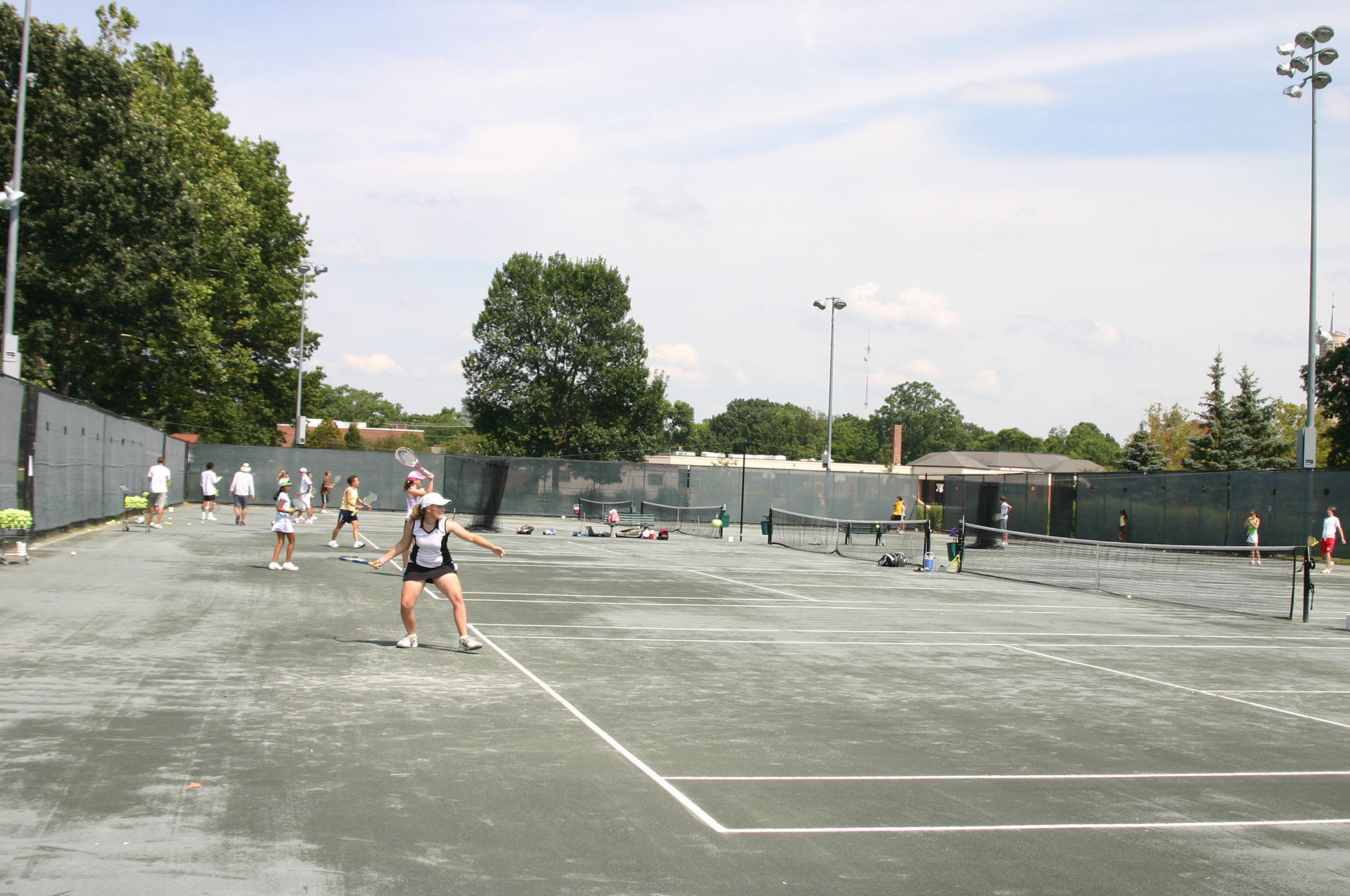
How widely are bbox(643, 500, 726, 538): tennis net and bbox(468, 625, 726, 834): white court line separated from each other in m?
30.5

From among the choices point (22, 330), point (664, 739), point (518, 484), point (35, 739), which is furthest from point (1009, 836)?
point (518, 484)

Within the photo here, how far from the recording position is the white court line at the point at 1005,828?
19.0 ft

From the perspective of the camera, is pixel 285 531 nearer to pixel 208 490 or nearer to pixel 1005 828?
pixel 1005 828

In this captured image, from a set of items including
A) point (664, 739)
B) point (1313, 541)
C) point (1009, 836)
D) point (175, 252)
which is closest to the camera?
point (1009, 836)

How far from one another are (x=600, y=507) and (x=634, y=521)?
3.88 m

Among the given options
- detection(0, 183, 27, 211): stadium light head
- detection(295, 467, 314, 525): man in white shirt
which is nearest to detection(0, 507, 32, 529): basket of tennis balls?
detection(0, 183, 27, 211): stadium light head

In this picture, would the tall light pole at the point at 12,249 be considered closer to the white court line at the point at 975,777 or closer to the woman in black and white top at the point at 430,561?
the woman in black and white top at the point at 430,561

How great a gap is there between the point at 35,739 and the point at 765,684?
6020 millimetres

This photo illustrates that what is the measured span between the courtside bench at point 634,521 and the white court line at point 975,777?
100 ft

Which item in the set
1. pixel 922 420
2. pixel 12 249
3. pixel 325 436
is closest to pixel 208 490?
pixel 12 249

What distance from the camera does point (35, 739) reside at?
22.2 feet

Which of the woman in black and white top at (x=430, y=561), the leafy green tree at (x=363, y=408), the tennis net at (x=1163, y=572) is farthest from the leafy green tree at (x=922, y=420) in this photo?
the woman in black and white top at (x=430, y=561)

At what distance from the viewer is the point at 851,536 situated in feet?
129

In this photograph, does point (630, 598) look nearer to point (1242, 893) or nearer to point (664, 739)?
point (664, 739)
